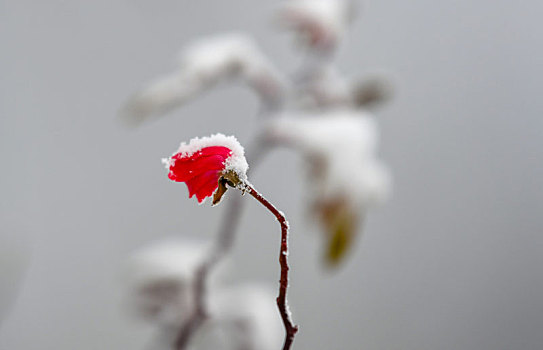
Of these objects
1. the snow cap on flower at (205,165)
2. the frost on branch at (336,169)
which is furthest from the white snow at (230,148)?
the frost on branch at (336,169)

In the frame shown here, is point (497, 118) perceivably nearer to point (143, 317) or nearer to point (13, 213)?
point (143, 317)

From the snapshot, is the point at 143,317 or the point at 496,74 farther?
the point at 496,74

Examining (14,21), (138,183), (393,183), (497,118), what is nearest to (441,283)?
(393,183)

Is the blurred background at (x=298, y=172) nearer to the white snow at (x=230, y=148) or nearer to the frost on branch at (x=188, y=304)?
the frost on branch at (x=188, y=304)

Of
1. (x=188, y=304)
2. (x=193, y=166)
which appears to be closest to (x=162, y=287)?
(x=188, y=304)

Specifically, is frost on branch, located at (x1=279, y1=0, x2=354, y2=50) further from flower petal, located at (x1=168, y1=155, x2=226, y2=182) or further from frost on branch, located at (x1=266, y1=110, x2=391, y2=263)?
flower petal, located at (x1=168, y1=155, x2=226, y2=182)

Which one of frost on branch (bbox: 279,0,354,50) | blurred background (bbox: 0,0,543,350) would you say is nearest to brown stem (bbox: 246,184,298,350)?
frost on branch (bbox: 279,0,354,50)

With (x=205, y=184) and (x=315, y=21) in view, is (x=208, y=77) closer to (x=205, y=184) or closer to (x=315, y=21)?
(x=315, y=21)
